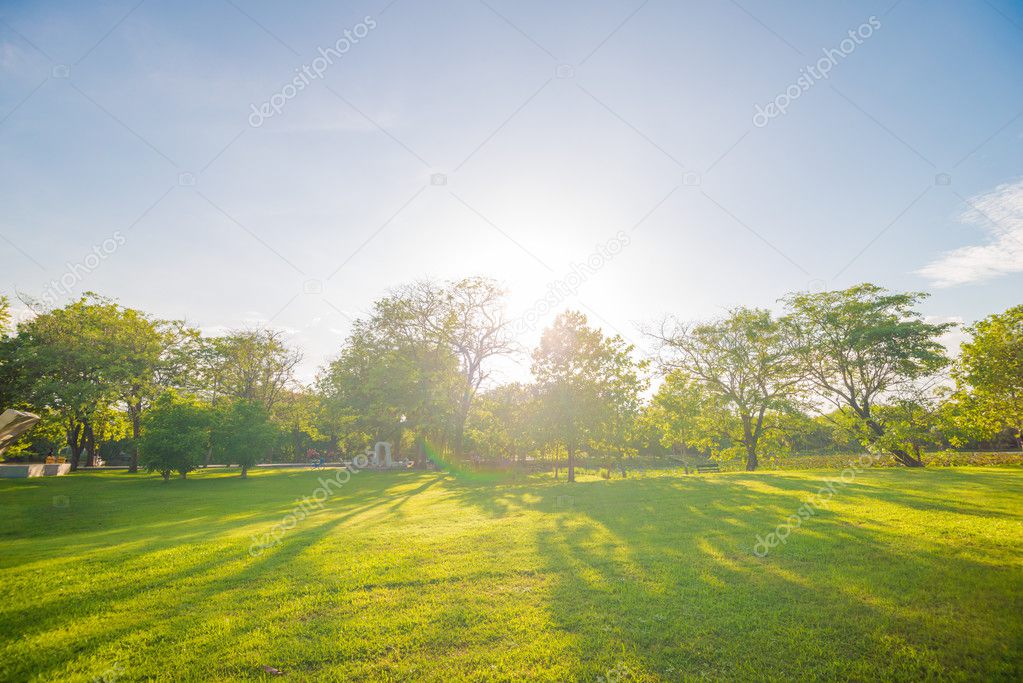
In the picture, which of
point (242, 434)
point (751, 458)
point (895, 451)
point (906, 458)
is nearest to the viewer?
point (906, 458)

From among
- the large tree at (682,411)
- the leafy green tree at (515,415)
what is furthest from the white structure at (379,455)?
the large tree at (682,411)

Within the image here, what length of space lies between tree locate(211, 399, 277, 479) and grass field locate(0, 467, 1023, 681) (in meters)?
24.6

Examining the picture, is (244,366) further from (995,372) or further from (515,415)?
(995,372)

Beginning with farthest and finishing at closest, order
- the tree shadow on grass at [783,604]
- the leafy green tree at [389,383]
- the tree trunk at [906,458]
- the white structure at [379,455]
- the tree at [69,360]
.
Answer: the white structure at [379,455]
the leafy green tree at [389,383]
the tree at [69,360]
the tree trunk at [906,458]
the tree shadow on grass at [783,604]

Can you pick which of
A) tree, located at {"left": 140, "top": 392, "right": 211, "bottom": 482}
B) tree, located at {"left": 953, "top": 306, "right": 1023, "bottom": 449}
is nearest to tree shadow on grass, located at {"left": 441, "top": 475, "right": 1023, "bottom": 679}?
tree, located at {"left": 953, "top": 306, "right": 1023, "bottom": 449}

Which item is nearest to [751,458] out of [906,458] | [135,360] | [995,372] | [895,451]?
[895,451]

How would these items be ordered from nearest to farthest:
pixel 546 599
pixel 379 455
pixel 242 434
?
pixel 546 599 → pixel 242 434 → pixel 379 455

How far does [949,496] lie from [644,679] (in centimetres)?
1691

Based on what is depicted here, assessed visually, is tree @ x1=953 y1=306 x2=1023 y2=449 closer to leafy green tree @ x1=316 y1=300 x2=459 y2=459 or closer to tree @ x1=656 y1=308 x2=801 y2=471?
tree @ x1=656 y1=308 x2=801 y2=471

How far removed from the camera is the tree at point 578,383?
92.7 ft

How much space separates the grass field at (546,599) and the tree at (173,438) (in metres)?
19.9

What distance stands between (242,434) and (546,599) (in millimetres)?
40314

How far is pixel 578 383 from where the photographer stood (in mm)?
28766

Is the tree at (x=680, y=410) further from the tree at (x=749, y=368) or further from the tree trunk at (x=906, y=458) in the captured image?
the tree trunk at (x=906, y=458)
